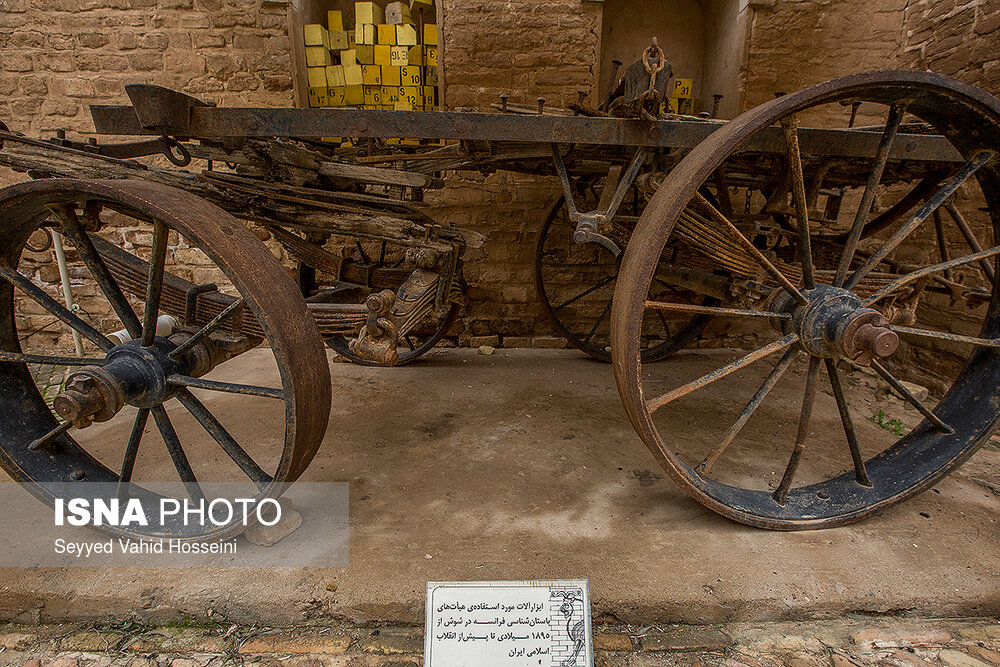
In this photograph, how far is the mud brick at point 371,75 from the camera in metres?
3.86

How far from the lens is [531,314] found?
4004 millimetres

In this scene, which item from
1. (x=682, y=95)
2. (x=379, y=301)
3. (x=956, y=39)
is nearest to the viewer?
(x=379, y=301)

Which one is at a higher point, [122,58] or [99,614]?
[122,58]

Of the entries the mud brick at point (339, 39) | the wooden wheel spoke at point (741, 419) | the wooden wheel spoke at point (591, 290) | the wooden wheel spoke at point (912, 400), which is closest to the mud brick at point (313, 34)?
the mud brick at point (339, 39)

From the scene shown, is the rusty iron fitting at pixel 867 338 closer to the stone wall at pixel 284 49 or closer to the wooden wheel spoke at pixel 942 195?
the wooden wheel spoke at pixel 942 195

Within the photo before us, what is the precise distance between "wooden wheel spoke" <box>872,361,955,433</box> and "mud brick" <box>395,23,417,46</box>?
3.83m

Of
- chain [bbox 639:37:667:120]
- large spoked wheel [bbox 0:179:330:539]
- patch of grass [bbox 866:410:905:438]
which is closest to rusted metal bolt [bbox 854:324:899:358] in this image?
chain [bbox 639:37:667:120]

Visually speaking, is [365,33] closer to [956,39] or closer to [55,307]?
[55,307]

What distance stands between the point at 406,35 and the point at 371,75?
16.4 inches

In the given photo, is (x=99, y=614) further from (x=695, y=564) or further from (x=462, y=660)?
(x=695, y=564)

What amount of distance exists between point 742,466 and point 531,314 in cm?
214

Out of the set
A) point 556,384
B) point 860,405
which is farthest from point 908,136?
point 556,384

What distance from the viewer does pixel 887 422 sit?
2.72 m

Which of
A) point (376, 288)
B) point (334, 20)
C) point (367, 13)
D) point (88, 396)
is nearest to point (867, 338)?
point (376, 288)
